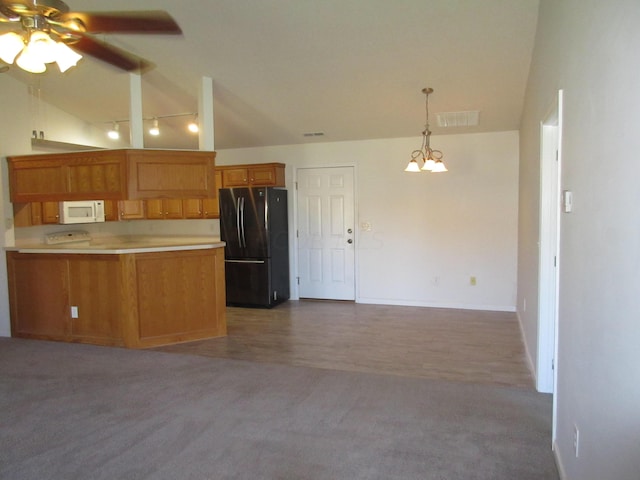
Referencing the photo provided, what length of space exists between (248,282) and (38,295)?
2.49 meters

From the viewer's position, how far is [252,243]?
237 inches

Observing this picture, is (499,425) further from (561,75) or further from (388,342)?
(561,75)

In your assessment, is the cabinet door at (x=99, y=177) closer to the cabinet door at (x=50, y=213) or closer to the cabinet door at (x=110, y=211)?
the cabinet door at (x=50, y=213)

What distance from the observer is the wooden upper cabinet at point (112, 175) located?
4.29 meters

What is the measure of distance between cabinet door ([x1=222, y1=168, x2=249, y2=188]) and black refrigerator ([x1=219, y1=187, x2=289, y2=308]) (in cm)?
22

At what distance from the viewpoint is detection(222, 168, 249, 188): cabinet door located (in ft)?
20.5

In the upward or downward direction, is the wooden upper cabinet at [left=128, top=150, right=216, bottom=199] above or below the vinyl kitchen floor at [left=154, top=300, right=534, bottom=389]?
above

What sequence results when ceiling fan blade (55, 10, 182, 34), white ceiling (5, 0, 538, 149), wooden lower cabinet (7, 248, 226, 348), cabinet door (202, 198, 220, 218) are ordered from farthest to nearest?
1. cabinet door (202, 198, 220, 218)
2. wooden lower cabinet (7, 248, 226, 348)
3. white ceiling (5, 0, 538, 149)
4. ceiling fan blade (55, 10, 182, 34)

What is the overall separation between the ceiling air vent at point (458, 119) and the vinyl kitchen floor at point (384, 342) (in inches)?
92.0

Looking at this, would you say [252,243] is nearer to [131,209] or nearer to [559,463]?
[131,209]

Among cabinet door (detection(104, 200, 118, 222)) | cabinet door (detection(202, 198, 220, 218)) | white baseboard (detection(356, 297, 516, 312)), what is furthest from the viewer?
cabinet door (detection(202, 198, 220, 218))

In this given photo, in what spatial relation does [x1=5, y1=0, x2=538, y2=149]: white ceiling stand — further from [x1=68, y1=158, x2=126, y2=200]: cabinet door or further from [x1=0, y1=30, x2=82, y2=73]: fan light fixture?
[x1=0, y1=30, x2=82, y2=73]: fan light fixture

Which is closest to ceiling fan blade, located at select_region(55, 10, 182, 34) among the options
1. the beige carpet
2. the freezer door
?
the beige carpet

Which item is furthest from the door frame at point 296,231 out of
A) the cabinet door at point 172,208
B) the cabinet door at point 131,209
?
the cabinet door at point 131,209
